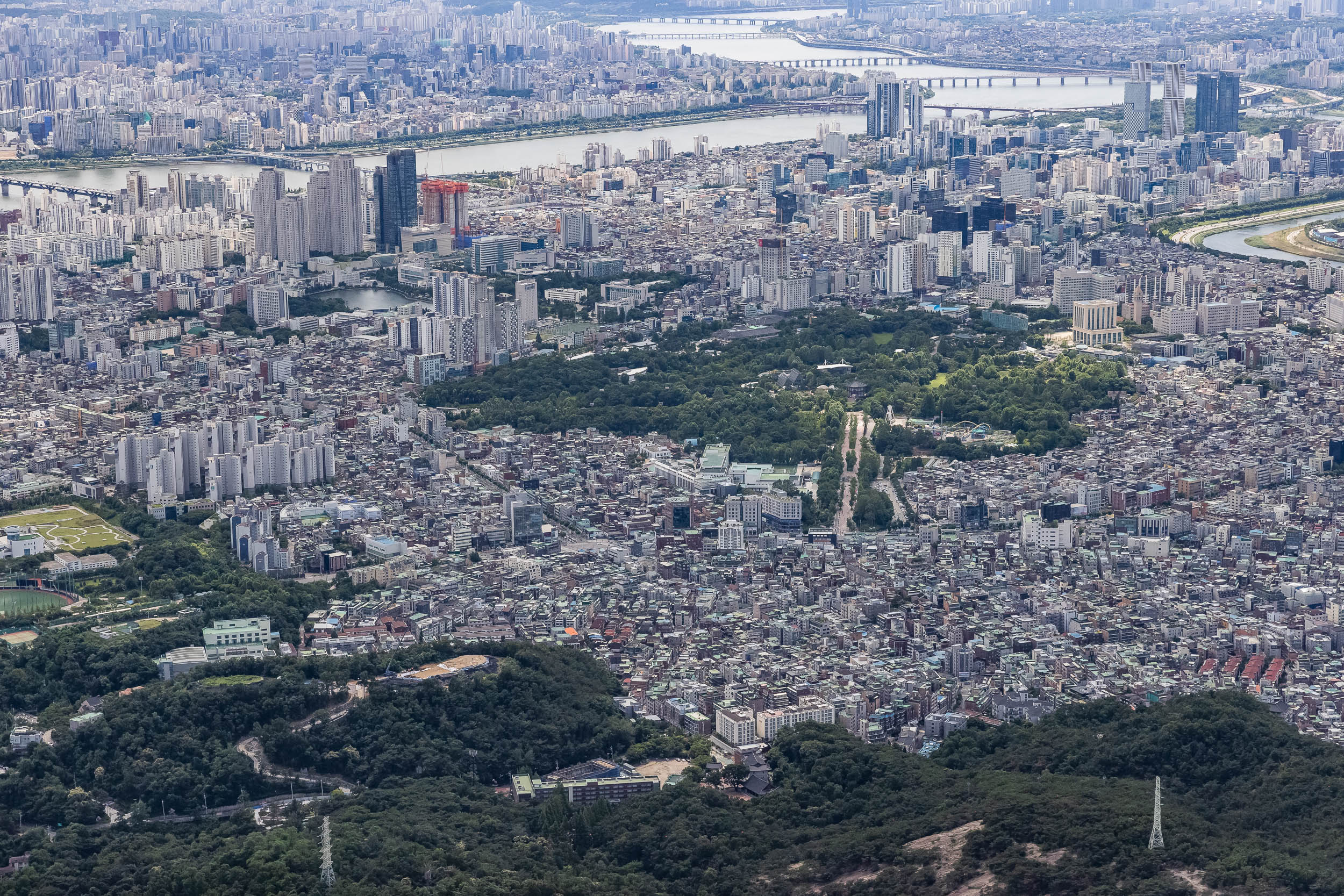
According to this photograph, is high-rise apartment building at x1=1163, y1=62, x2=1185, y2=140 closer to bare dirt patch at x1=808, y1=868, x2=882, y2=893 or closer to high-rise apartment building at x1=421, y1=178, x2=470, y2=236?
high-rise apartment building at x1=421, y1=178, x2=470, y2=236

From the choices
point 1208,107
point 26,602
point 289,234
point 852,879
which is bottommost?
point 26,602

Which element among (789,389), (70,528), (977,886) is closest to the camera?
(977,886)

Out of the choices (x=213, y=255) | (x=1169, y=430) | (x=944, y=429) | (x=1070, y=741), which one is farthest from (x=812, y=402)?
(x=213, y=255)

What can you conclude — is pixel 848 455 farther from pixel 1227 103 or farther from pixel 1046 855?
pixel 1227 103

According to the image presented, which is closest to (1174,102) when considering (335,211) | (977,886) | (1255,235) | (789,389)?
(1255,235)

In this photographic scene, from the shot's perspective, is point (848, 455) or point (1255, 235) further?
point (1255, 235)

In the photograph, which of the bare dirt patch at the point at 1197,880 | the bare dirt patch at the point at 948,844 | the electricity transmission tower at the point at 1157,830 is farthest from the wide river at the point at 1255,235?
the bare dirt patch at the point at 1197,880

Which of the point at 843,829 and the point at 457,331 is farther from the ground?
the point at 457,331

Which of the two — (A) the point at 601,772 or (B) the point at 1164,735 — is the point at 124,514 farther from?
(B) the point at 1164,735

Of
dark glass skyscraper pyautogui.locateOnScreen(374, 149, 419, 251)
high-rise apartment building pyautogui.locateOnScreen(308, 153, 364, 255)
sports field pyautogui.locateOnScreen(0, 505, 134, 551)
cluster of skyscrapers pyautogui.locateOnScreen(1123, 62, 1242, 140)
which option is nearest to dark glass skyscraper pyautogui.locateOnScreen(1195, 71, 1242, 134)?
cluster of skyscrapers pyautogui.locateOnScreen(1123, 62, 1242, 140)
